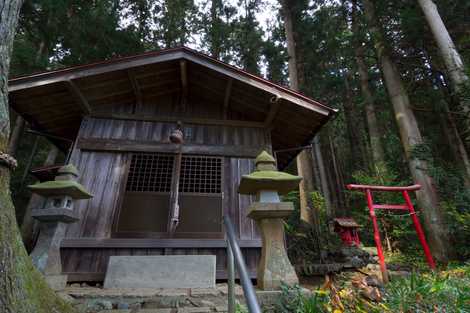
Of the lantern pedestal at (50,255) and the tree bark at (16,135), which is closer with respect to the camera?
the lantern pedestal at (50,255)

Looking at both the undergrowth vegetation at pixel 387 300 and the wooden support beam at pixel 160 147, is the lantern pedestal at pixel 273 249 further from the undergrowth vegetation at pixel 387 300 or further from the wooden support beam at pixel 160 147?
the wooden support beam at pixel 160 147

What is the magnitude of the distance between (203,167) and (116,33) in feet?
24.8

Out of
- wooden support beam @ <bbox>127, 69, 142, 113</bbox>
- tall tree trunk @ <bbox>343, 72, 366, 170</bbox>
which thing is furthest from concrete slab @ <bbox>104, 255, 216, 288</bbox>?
tall tree trunk @ <bbox>343, 72, 366, 170</bbox>

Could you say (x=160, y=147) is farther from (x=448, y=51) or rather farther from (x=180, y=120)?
(x=448, y=51)

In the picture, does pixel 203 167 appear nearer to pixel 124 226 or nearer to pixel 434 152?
pixel 124 226

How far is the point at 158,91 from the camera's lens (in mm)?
6172

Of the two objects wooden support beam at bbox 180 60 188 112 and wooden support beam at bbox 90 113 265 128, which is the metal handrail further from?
wooden support beam at bbox 180 60 188 112

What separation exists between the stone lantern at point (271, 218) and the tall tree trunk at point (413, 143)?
207 inches

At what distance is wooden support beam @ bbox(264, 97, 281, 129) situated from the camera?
5255mm

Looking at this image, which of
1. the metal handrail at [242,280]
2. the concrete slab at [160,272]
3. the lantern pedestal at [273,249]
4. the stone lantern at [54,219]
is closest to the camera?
the metal handrail at [242,280]

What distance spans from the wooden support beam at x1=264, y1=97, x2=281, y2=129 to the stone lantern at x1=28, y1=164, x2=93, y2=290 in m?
4.18

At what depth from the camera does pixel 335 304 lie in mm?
→ 2316

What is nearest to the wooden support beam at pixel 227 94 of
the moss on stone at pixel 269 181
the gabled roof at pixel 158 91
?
the gabled roof at pixel 158 91

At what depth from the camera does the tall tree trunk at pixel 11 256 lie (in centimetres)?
153
